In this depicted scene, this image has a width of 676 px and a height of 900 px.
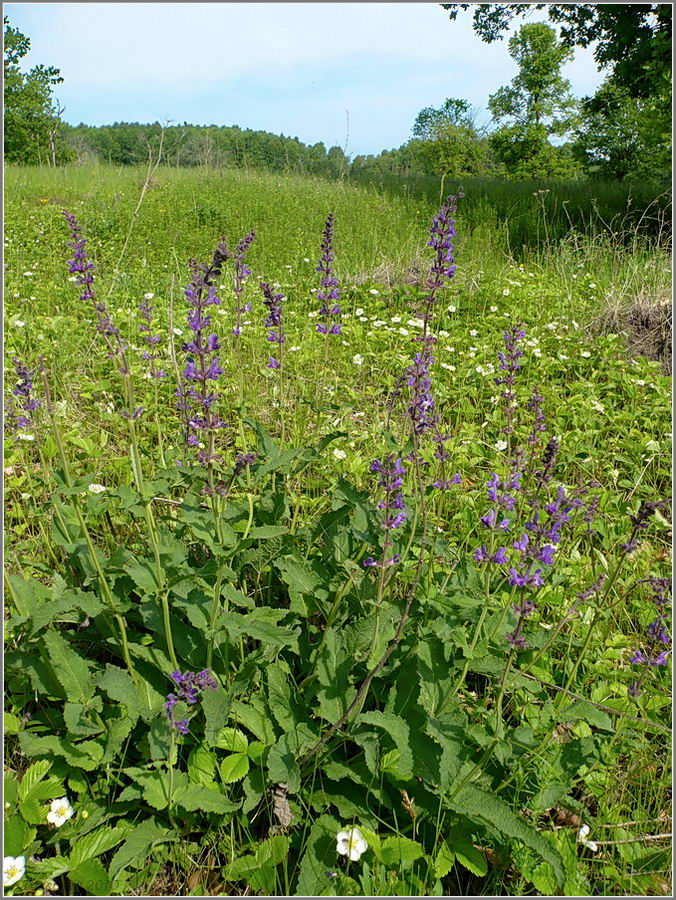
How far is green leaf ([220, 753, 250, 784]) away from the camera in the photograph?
1.82 metres

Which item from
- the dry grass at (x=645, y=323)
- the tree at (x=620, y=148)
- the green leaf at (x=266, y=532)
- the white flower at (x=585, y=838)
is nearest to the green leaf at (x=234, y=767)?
the green leaf at (x=266, y=532)

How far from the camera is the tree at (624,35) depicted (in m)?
9.92

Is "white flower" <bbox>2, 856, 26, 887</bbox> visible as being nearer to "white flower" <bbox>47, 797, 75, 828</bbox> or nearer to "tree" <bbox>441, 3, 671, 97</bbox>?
"white flower" <bbox>47, 797, 75, 828</bbox>

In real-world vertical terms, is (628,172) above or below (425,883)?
above

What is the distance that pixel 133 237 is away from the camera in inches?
340

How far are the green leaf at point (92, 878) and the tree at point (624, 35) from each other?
39.8ft

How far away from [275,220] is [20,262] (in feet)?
14.7

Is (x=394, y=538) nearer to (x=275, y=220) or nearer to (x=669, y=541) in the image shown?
(x=669, y=541)

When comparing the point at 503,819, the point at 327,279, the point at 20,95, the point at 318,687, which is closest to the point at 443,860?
the point at 503,819

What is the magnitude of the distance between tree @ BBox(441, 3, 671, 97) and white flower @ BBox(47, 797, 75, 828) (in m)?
12.1

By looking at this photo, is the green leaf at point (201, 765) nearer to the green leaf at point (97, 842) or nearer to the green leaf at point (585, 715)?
the green leaf at point (97, 842)

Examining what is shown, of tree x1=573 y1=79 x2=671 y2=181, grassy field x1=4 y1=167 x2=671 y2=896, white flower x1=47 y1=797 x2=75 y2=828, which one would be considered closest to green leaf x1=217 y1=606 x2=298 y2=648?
grassy field x1=4 y1=167 x2=671 y2=896

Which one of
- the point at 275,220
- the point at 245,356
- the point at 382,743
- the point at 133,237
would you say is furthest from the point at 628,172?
the point at 382,743

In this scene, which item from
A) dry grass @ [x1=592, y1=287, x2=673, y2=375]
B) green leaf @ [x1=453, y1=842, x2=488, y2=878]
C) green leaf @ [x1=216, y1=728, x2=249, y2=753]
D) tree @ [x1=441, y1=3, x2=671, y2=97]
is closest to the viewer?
green leaf @ [x1=453, y1=842, x2=488, y2=878]
